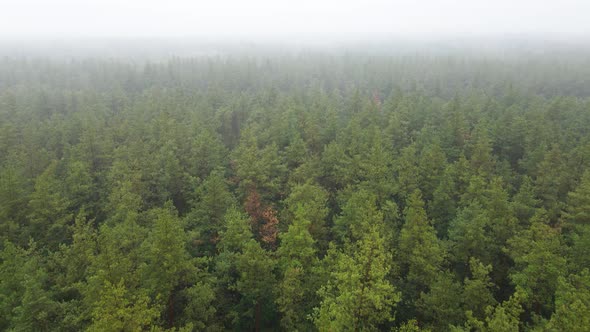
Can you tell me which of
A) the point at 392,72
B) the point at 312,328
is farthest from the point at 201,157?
the point at 392,72

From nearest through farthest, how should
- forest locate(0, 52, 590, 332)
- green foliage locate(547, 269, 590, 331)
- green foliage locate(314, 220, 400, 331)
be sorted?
green foliage locate(547, 269, 590, 331), green foliage locate(314, 220, 400, 331), forest locate(0, 52, 590, 332)

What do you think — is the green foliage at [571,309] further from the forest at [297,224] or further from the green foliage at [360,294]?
the green foliage at [360,294]

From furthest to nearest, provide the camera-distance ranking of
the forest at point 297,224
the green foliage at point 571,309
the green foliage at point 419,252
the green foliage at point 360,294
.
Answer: the green foliage at point 419,252
the forest at point 297,224
the green foliage at point 360,294
the green foliage at point 571,309

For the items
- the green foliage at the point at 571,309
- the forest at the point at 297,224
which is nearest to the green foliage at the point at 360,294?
the forest at the point at 297,224

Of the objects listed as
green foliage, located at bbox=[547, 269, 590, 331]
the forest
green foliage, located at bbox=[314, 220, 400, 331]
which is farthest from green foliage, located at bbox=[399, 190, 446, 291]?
green foliage, located at bbox=[547, 269, 590, 331]

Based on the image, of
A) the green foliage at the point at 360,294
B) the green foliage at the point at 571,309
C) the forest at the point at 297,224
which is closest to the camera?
the green foliage at the point at 571,309

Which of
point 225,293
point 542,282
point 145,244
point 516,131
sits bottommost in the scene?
point 225,293

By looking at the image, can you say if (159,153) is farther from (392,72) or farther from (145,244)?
(392,72)

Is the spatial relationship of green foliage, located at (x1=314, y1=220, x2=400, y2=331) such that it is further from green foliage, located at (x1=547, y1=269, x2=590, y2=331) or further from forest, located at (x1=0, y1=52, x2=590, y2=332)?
green foliage, located at (x1=547, y1=269, x2=590, y2=331)

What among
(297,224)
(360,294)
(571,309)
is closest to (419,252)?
(360,294)
